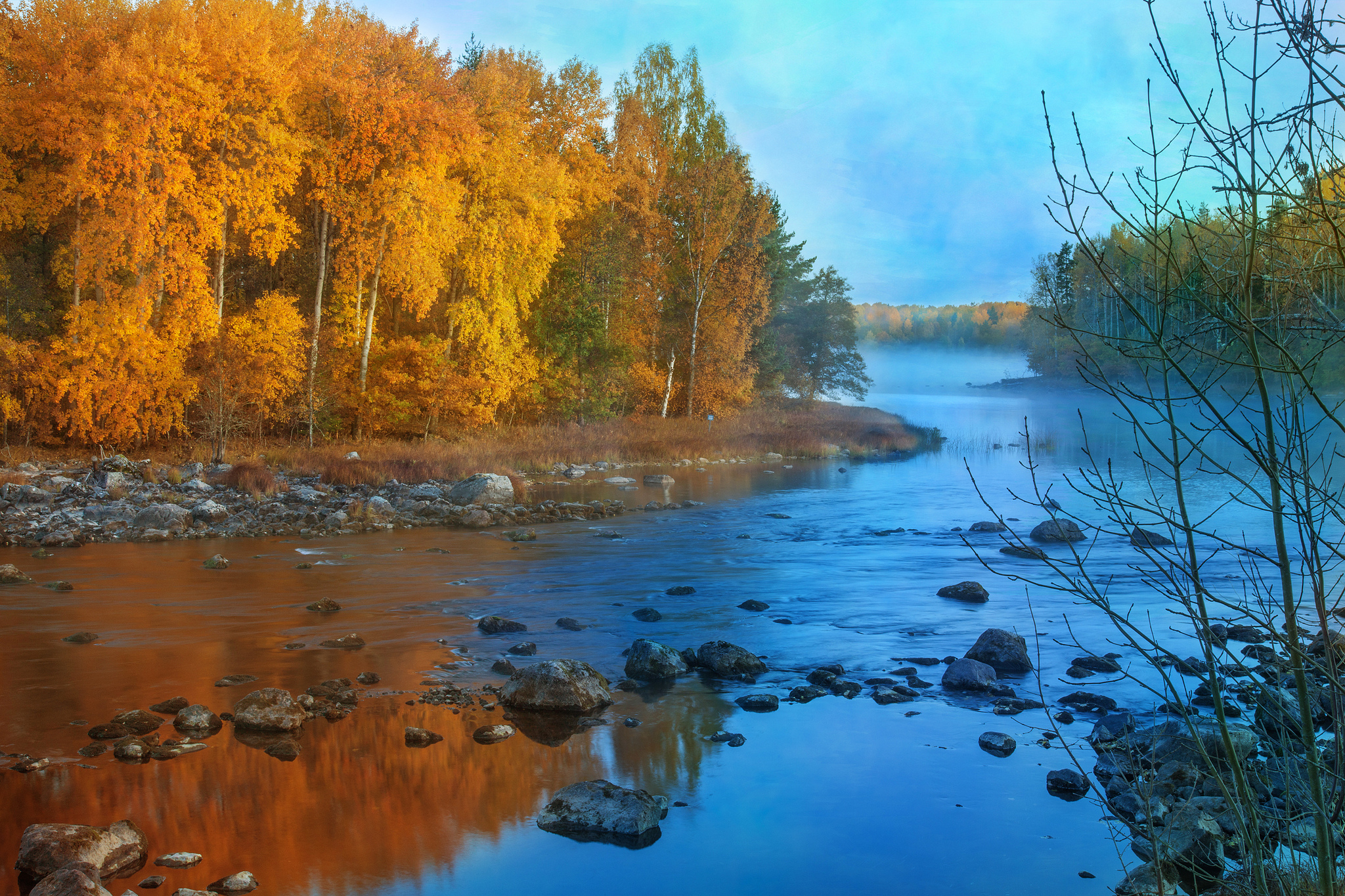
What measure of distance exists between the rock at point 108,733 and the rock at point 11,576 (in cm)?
651

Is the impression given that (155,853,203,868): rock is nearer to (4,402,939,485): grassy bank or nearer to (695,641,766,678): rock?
(695,641,766,678): rock

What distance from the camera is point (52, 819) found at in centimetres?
602

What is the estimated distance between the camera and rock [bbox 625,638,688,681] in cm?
930

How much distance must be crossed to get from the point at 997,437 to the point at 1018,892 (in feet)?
132

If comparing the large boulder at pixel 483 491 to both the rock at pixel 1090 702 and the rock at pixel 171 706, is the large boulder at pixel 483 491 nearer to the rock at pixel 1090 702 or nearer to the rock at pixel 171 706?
the rock at pixel 171 706

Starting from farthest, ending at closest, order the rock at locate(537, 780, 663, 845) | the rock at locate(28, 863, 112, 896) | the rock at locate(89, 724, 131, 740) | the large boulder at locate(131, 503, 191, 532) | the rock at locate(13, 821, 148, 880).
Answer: the large boulder at locate(131, 503, 191, 532) → the rock at locate(89, 724, 131, 740) → the rock at locate(537, 780, 663, 845) → the rock at locate(13, 821, 148, 880) → the rock at locate(28, 863, 112, 896)

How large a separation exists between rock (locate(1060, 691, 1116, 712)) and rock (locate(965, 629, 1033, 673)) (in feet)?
2.74

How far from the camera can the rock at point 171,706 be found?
7.93m

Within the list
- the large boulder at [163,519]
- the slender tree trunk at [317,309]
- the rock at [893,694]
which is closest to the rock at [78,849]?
the rock at [893,694]

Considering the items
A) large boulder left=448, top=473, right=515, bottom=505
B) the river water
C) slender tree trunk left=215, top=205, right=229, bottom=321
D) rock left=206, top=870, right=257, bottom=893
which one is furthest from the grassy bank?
rock left=206, top=870, right=257, bottom=893

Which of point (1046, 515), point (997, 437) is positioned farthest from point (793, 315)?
point (1046, 515)

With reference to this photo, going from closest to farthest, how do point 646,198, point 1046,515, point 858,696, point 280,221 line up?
point 858,696, point 1046,515, point 280,221, point 646,198

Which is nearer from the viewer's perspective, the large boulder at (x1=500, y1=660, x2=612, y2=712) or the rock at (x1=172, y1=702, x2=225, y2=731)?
the rock at (x1=172, y1=702, x2=225, y2=731)

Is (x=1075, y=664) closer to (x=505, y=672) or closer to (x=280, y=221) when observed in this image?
(x=505, y=672)
